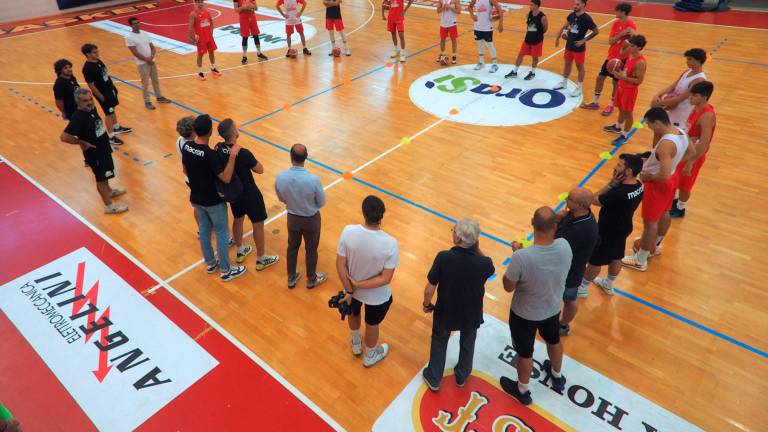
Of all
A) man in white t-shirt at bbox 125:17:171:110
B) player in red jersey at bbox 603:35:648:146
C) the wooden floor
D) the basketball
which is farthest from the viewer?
man in white t-shirt at bbox 125:17:171:110

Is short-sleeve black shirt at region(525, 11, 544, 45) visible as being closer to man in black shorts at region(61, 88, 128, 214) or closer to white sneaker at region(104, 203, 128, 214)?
man in black shorts at region(61, 88, 128, 214)

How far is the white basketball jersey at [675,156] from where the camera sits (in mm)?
4090

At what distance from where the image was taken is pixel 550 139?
7336 millimetres

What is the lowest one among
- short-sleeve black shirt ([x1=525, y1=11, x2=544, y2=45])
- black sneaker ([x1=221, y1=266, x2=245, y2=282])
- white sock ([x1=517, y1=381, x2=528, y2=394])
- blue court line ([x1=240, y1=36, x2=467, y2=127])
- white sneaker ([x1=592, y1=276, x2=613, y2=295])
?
black sneaker ([x1=221, y1=266, x2=245, y2=282])

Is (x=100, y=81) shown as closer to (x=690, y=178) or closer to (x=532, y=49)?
(x=532, y=49)

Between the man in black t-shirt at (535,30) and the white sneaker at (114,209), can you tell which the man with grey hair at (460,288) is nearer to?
the white sneaker at (114,209)

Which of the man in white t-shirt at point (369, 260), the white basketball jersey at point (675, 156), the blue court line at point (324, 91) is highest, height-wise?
the white basketball jersey at point (675, 156)

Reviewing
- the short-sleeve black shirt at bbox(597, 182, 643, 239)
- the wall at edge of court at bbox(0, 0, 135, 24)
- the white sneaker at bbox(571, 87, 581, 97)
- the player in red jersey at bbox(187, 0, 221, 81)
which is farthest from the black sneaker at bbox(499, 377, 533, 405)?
the wall at edge of court at bbox(0, 0, 135, 24)

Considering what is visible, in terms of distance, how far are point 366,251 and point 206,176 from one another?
6.32ft

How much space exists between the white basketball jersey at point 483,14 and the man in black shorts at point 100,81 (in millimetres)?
6967

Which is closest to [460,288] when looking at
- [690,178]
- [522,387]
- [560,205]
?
[522,387]

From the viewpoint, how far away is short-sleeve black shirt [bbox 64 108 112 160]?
5.14 metres

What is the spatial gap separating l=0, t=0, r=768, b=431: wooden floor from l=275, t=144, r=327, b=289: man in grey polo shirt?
556mm

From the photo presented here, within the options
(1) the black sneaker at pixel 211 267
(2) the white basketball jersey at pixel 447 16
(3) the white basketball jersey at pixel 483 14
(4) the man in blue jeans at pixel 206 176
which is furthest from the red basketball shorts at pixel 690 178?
(2) the white basketball jersey at pixel 447 16
